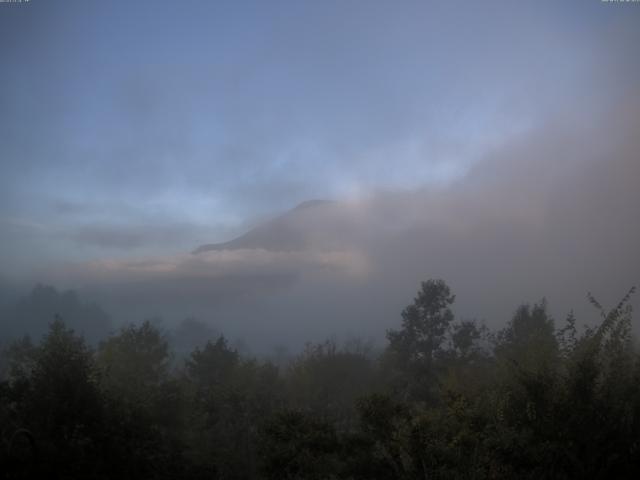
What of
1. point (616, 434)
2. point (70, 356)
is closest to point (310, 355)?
point (70, 356)

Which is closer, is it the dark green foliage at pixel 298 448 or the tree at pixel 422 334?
the dark green foliage at pixel 298 448

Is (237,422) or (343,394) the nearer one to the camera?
(237,422)

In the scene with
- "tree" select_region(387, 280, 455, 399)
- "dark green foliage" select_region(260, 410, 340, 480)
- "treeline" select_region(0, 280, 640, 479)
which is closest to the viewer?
"treeline" select_region(0, 280, 640, 479)

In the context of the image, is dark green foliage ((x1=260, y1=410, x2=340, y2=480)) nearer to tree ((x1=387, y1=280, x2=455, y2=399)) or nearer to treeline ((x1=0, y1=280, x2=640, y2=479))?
treeline ((x1=0, y1=280, x2=640, y2=479))

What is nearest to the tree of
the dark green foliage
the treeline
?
the treeline

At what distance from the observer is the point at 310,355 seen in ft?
160

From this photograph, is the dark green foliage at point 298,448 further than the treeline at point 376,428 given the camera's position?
Yes

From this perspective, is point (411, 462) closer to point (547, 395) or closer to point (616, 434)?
point (547, 395)

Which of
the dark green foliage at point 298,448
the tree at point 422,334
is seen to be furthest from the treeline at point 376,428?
the tree at point 422,334

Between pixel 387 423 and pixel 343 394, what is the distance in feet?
106

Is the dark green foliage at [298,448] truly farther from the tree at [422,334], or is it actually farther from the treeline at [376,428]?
the tree at [422,334]

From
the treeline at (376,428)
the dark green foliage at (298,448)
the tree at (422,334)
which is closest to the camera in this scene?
the treeline at (376,428)

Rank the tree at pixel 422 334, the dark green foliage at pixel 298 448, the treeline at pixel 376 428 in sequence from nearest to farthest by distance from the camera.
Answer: the treeline at pixel 376 428 → the dark green foliage at pixel 298 448 → the tree at pixel 422 334

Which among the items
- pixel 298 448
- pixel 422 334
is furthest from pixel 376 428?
pixel 422 334
